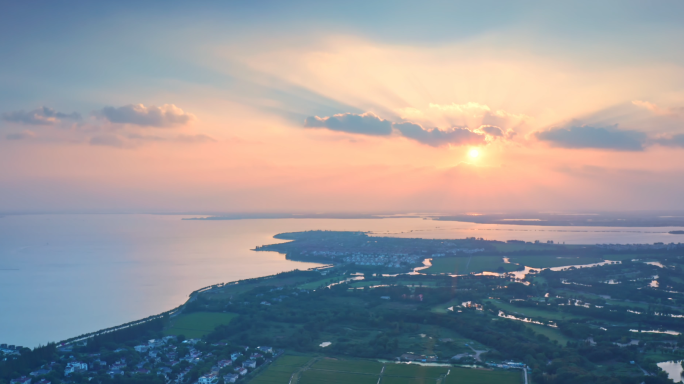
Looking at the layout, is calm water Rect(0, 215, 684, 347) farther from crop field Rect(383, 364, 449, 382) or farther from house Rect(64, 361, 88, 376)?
crop field Rect(383, 364, 449, 382)

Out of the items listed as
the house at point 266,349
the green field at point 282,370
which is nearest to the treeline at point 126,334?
the house at point 266,349

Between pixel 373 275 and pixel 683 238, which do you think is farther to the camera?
pixel 683 238

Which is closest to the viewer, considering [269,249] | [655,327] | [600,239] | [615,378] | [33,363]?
[615,378]

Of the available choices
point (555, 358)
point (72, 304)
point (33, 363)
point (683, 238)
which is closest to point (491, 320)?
point (555, 358)

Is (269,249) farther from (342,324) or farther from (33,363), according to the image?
(33,363)

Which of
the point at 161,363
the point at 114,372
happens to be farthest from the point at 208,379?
the point at 114,372

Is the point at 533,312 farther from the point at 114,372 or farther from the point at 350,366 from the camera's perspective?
the point at 114,372
